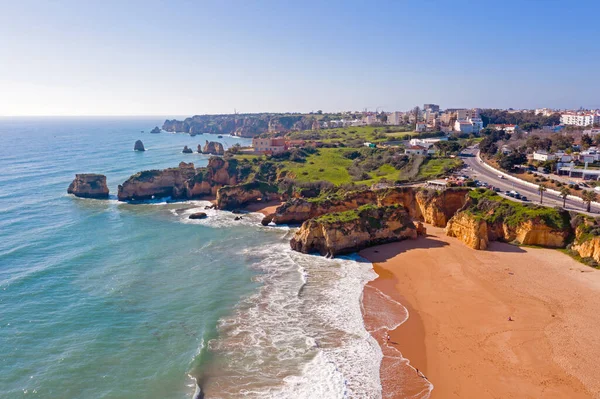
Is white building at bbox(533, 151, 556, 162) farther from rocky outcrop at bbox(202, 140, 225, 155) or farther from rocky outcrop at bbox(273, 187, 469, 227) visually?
rocky outcrop at bbox(202, 140, 225, 155)

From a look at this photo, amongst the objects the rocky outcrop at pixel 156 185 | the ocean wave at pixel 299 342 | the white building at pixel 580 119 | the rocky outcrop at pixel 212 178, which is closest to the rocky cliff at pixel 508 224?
the ocean wave at pixel 299 342

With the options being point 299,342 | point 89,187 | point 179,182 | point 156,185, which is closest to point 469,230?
point 299,342

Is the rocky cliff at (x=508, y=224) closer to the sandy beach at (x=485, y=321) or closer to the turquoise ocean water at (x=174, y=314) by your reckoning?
the sandy beach at (x=485, y=321)

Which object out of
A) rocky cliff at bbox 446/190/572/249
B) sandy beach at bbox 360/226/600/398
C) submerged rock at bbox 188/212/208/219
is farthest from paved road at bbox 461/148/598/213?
submerged rock at bbox 188/212/208/219

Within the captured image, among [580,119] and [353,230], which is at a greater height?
[580,119]

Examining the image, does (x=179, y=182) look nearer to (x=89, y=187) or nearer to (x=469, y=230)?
(x=89, y=187)

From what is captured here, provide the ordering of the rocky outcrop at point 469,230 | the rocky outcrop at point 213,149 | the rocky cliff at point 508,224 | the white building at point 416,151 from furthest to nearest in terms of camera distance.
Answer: the rocky outcrop at point 213,149 → the white building at point 416,151 → the rocky outcrop at point 469,230 → the rocky cliff at point 508,224
